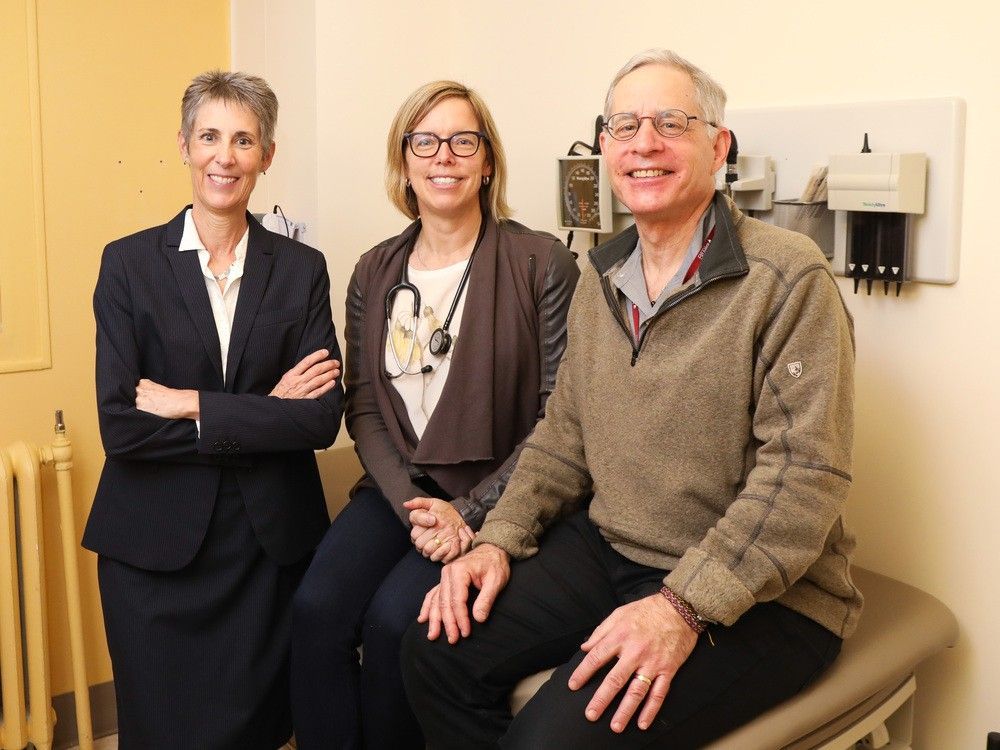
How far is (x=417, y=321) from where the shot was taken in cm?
208

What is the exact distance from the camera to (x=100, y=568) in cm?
207

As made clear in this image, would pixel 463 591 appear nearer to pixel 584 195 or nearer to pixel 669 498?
pixel 669 498

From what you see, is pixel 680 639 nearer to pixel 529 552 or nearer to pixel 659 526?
pixel 659 526

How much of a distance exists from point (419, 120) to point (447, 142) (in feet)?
0.26

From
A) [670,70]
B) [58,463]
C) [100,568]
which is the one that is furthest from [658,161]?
[58,463]

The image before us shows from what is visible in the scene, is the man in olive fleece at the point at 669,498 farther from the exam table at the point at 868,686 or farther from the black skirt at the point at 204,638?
the black skirt at the point at 204,638

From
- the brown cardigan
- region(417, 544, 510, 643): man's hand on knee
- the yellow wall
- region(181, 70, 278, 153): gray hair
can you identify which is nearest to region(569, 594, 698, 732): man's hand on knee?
region(417, 544, 510, 643): man's hand on knee

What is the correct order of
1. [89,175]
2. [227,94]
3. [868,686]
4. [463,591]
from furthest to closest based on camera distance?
[89,175] < [227,94] < [463,591] < [868,686]

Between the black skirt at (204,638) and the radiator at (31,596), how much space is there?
38 centimetres

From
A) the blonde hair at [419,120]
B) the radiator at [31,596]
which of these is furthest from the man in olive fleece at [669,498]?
the radiator at [31,596]

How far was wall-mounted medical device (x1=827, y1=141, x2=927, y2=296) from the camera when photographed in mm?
1674

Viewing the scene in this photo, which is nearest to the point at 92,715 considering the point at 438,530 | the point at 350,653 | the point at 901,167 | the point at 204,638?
the point at 204,638

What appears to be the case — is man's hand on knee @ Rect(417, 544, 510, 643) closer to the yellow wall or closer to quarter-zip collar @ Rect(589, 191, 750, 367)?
quarter-zip collar @ Rect(589, 191, 750, 367)

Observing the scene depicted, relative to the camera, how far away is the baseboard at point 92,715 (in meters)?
2.62
